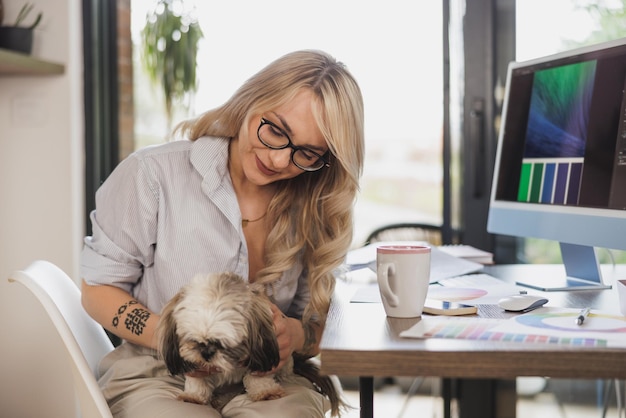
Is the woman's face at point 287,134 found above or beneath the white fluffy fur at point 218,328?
above

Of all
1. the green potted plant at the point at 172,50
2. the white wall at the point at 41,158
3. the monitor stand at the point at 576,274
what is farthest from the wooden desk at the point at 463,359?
the green potted plant at the point at 172,50

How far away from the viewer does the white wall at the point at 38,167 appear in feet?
9.98

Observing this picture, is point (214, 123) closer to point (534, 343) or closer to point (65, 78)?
point (534, 343)

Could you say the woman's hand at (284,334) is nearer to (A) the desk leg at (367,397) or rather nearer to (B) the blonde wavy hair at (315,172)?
(B) the blonde wavy hair at (315,172)

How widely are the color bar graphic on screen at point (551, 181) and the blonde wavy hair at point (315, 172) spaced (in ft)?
1.38

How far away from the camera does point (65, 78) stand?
3.07 m

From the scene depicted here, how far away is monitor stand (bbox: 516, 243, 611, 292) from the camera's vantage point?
1.58 meters

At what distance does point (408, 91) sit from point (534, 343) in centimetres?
234

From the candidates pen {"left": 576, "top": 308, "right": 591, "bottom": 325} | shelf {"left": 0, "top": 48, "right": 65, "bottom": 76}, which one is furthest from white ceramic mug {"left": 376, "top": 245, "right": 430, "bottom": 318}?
shelf {"left": 0, "top": 48, "right": 65, "bottom": 76}

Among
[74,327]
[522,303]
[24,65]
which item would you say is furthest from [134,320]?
[24,65]

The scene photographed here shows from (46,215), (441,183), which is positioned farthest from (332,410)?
(46,215)

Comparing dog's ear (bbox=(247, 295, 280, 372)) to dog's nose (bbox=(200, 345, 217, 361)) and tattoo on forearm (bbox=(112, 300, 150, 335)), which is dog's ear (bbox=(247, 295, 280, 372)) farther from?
tattoo on forearm (bbox=(112, 300, 150, 335))

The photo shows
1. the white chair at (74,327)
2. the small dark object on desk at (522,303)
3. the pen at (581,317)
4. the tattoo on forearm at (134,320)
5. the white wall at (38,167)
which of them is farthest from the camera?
the white wall at (38,167)

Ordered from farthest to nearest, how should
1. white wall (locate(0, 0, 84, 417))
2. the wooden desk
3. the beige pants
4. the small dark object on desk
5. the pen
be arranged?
white wall (locate(0, 0, 84, 417))
the beige pants
the small dark object on desk
the pen
the wooden desk
